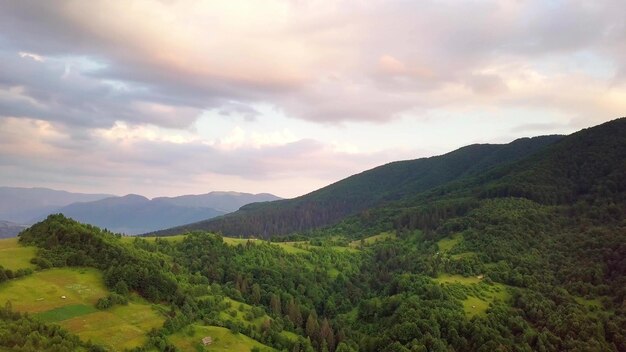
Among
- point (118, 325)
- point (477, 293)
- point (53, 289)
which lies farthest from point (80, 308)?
point (477, 293)

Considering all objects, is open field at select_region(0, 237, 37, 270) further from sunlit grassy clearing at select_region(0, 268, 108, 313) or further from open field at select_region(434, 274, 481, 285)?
open field at select_region(434, 274, 481, 285)

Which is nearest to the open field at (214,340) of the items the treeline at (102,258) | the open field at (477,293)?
the treeline at (102,258)

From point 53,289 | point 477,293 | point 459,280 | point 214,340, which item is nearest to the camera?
point 214,340

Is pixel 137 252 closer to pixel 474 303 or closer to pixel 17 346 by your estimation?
pixel 17 346

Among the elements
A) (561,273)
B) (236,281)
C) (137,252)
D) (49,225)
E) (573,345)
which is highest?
(49,225)

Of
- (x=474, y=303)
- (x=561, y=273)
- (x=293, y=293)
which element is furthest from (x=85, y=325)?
(x=561, y=273)

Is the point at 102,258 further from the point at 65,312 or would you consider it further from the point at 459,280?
the point at 459,280

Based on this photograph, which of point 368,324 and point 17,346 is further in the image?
point 368,324
